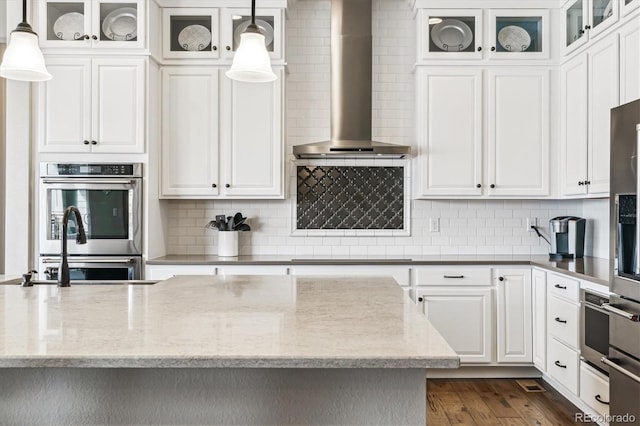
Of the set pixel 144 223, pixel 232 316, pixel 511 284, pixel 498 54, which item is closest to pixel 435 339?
pixel 232 316

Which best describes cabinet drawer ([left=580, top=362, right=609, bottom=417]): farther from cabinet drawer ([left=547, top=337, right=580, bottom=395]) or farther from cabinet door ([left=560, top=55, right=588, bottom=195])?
cabinet door ([left=560, top=55, right=588, bottom=195])

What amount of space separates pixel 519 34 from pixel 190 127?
2.65 metres

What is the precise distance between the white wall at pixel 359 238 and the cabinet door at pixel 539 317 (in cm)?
65

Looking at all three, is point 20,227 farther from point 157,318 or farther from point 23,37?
point 157,318

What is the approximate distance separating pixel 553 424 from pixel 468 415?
18.7 inches

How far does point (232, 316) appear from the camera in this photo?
5.29 ft

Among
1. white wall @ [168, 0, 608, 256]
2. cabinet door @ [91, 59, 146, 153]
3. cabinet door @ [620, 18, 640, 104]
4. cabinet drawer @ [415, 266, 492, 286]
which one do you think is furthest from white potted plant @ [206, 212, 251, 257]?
cabinet door @ [620, 18, 640, 104]

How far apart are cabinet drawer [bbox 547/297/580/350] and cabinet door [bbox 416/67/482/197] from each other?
102cm

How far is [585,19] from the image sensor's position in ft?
11.1

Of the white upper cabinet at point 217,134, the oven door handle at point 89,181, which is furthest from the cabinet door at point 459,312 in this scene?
the oven door handle at point 89,181

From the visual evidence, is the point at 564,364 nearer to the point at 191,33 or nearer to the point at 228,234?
the point at 228,234

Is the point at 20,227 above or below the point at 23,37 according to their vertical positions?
below

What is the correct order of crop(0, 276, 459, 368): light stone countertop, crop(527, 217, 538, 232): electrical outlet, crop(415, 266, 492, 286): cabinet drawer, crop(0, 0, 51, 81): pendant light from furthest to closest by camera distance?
1. crop(527, 217, 538, 232): electrical outlet
2. crop(415, 266, 492, 286): cabinet drawer
3. crop(0, 0, 51, 81): pendant light
4. crop(0, 276, 459, 368): light stone countertop

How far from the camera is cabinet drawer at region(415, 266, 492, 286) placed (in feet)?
12.0
